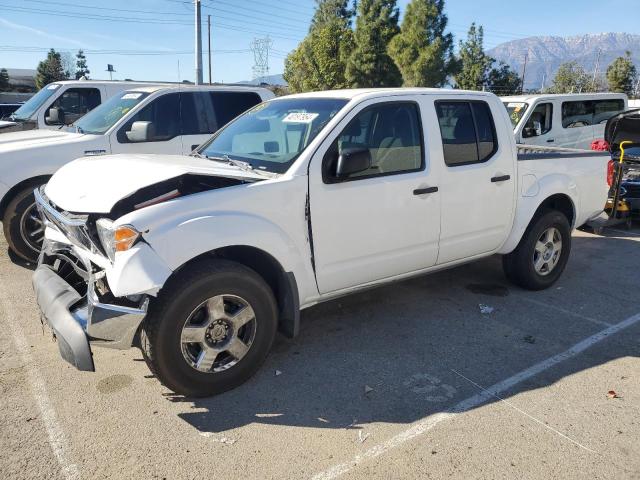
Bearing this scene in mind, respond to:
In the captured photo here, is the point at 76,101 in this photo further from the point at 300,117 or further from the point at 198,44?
the point at 198,44

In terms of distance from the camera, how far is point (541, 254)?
5.27 metres

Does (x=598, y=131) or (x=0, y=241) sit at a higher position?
(x=598, y=131)

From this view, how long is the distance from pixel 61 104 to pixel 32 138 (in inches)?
88.1

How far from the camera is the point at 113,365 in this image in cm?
378

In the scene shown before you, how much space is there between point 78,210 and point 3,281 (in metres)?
2.97

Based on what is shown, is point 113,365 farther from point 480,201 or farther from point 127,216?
point 480,201

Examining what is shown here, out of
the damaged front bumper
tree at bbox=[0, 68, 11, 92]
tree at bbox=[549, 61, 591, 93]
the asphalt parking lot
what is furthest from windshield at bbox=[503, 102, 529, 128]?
tree at bbox=[0, 68, 11, 92]

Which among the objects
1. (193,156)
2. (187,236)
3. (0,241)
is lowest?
(0,241)

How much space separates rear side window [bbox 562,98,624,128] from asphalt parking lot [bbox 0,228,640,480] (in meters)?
7.10

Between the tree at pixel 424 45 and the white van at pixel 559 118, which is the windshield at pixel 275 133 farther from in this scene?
the tree at pixel 424 45

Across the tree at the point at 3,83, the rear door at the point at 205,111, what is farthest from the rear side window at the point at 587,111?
the tree at the point at 3,83

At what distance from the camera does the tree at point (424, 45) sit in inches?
1214

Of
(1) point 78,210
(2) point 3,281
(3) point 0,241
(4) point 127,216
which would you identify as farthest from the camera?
(3) point 0,241

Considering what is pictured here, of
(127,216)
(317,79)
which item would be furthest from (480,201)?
(317,79)
